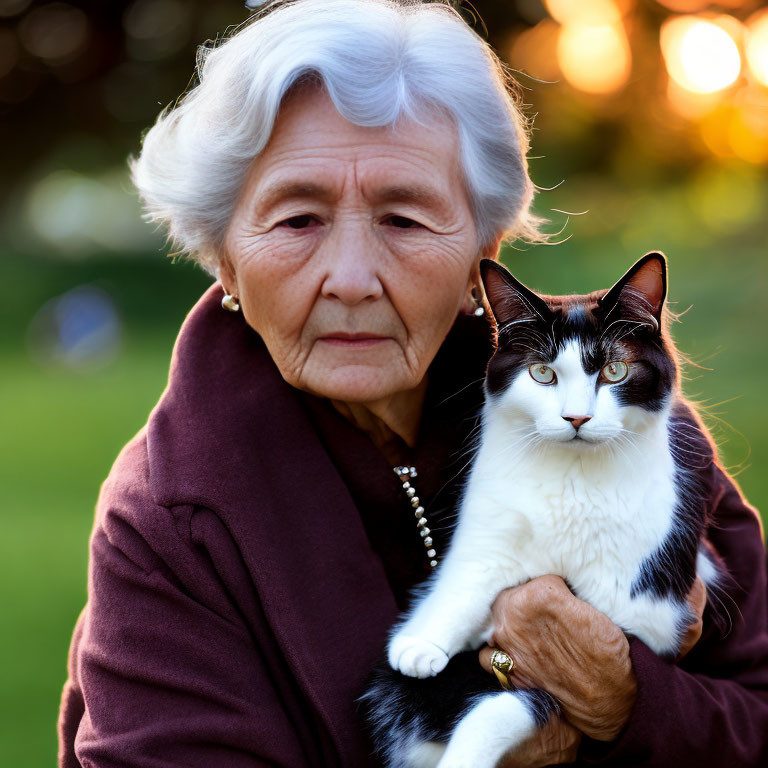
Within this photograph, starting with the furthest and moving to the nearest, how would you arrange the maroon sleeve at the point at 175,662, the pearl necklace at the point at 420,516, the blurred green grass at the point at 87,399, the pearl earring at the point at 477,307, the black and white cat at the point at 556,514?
the blurred green grass at the point at 87,399, the pearl earring at the point at 477,307, the pearl necklace at the point at 420,516, the black and white cat at the point at 556,514, the maroon sleeve at the point at 175,662

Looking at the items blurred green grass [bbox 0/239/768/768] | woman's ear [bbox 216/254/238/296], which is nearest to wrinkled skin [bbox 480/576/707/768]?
blurred green grass [bbox 0/239/768/768]

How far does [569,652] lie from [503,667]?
0.13 meters

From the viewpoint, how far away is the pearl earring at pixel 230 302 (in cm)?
196

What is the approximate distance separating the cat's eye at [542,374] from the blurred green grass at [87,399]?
1.92 ft

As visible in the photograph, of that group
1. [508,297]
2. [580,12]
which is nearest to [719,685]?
[508,297]

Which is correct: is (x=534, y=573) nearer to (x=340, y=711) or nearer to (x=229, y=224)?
(x=340, y=711)

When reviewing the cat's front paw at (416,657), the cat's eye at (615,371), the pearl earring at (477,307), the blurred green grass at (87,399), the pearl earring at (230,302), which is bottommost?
the blurred green grass at (87,399)

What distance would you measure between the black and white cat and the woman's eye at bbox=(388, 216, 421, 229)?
181mm

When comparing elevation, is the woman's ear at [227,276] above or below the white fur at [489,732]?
above

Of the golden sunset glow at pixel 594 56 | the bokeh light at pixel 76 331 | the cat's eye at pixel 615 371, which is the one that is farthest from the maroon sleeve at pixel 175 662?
the bokeh light at pixel 76 331

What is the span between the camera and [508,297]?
1.77m

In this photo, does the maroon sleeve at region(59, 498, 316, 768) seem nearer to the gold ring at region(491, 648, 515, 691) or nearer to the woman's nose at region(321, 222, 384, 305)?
the gold ring at region(491, 648, 515, 691)

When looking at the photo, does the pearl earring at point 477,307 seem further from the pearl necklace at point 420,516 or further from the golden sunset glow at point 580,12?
the golden sunset glow at point 580,12

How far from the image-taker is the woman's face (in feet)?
5.69
